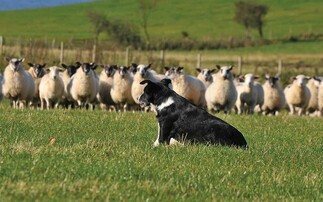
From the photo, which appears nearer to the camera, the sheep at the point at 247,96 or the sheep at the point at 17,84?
the sheep at the point at 17,84

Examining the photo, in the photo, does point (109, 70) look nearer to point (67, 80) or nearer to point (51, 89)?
point (67, 80)

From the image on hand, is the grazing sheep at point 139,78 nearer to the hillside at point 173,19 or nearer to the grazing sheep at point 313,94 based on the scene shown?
the grazing sheep at point 313,94

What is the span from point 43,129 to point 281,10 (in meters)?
93.6

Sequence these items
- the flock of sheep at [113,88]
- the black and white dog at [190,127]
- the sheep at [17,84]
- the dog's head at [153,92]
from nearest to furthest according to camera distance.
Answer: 1. the black and white dog at [190,127]
2. the dog's head at [153,92]
3. the sheep at [17,84]
4. the flock of sheep at [113,88]

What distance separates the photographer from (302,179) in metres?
8.66

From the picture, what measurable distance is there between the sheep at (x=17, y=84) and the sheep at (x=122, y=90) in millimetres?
2870

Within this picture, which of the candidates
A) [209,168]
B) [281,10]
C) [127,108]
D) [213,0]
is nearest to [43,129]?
[209,168]

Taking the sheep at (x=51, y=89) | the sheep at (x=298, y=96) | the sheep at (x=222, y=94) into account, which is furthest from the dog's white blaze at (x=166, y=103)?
the sheep at (x=298, y=96)

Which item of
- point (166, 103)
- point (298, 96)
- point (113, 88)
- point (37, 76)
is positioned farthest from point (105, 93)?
point (166, 103)

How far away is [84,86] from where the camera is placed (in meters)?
24.4

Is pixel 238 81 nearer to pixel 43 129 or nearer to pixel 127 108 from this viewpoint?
pixel 127 108

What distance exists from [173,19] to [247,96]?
75.0 meters

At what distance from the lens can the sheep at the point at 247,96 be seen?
89.8 feet

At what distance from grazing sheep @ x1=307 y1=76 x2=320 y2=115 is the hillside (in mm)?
52839
